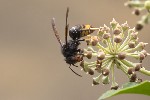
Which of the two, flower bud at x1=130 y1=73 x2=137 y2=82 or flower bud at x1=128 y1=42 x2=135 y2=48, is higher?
flower bud at x1=128 y1=42 x2=135 y2=48

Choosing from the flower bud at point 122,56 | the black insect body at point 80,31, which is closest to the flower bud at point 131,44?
the flower bud at point 122,56

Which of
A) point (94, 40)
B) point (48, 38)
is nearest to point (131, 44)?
point (94, 40)

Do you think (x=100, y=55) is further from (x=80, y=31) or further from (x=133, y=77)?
(x=80, y=31)

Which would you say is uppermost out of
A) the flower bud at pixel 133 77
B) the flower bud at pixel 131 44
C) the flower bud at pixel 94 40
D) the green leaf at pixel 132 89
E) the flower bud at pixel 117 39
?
the flower bud at pixel 94 40

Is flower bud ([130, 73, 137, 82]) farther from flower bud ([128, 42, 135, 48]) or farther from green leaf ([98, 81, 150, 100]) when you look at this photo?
flower bud ([128, 42, 135, 48])

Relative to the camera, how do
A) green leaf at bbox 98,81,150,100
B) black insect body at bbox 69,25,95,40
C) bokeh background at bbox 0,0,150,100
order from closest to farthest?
1. green leaf at bbox 98,81,150,100
2. black insect body at bbox 69,25,95,40
3. bokeh background at bbox 0,0,150,100

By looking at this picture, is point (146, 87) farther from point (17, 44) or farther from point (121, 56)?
point (17, 44)

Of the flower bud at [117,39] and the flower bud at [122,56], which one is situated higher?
the flower bud at [117,39]

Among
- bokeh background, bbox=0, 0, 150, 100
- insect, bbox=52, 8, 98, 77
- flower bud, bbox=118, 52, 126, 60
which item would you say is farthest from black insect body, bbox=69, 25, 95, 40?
bokeh background, bbox=0, 0, 150, 100

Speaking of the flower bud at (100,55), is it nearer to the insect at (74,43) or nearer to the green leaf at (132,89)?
the green leaf at (132,89)

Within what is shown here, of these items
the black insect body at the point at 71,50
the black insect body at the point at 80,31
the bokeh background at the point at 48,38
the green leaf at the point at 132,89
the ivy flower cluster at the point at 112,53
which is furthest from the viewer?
the bokeh background at the point at 48,38

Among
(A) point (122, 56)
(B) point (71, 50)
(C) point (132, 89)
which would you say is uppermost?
(B) point (71, 50)
